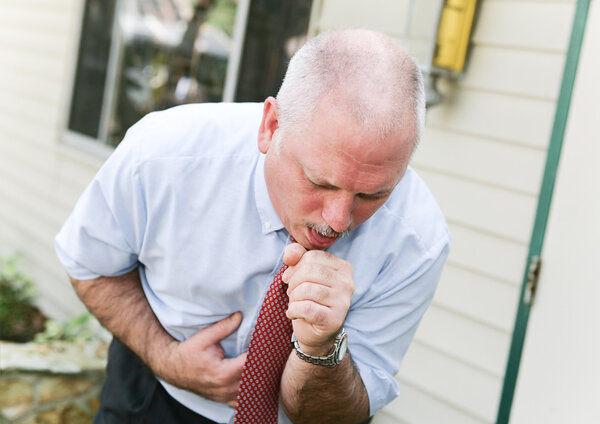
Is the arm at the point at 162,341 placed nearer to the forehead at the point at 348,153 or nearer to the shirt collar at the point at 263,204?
the shirt collar at the point at 263,204

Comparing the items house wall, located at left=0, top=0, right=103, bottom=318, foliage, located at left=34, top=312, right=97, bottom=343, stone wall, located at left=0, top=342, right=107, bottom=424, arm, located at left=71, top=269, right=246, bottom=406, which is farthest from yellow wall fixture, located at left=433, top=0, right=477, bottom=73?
house wall, located at left=0, top=0, right=103, bottom=318

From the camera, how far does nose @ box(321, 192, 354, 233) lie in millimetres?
1453

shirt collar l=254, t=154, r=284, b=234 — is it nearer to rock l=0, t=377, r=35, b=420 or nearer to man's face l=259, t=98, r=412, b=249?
man's face l=259, t=98, r=412, b=249

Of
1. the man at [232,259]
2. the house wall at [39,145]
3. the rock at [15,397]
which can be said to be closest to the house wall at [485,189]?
the man at [232,259]

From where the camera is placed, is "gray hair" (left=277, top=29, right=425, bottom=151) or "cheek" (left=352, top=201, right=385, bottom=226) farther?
"cheek" (left=352, top=201, right=385, bottom=226)

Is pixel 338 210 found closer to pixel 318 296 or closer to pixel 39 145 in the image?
pixel 318 296

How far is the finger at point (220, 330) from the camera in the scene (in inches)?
73.6

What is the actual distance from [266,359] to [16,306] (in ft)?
16.0

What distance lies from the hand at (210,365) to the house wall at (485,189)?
160 centimetres

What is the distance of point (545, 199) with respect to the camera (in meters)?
2.89

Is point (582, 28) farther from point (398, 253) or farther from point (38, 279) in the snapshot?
point (38, 279)

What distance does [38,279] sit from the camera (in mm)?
6211

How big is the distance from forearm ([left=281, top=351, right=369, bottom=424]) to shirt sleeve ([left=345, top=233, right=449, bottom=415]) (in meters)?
0.06

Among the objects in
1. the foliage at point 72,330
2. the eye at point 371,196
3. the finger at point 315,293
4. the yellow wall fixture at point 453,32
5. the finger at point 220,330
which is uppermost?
the yellow wall fixture at point 453,32
